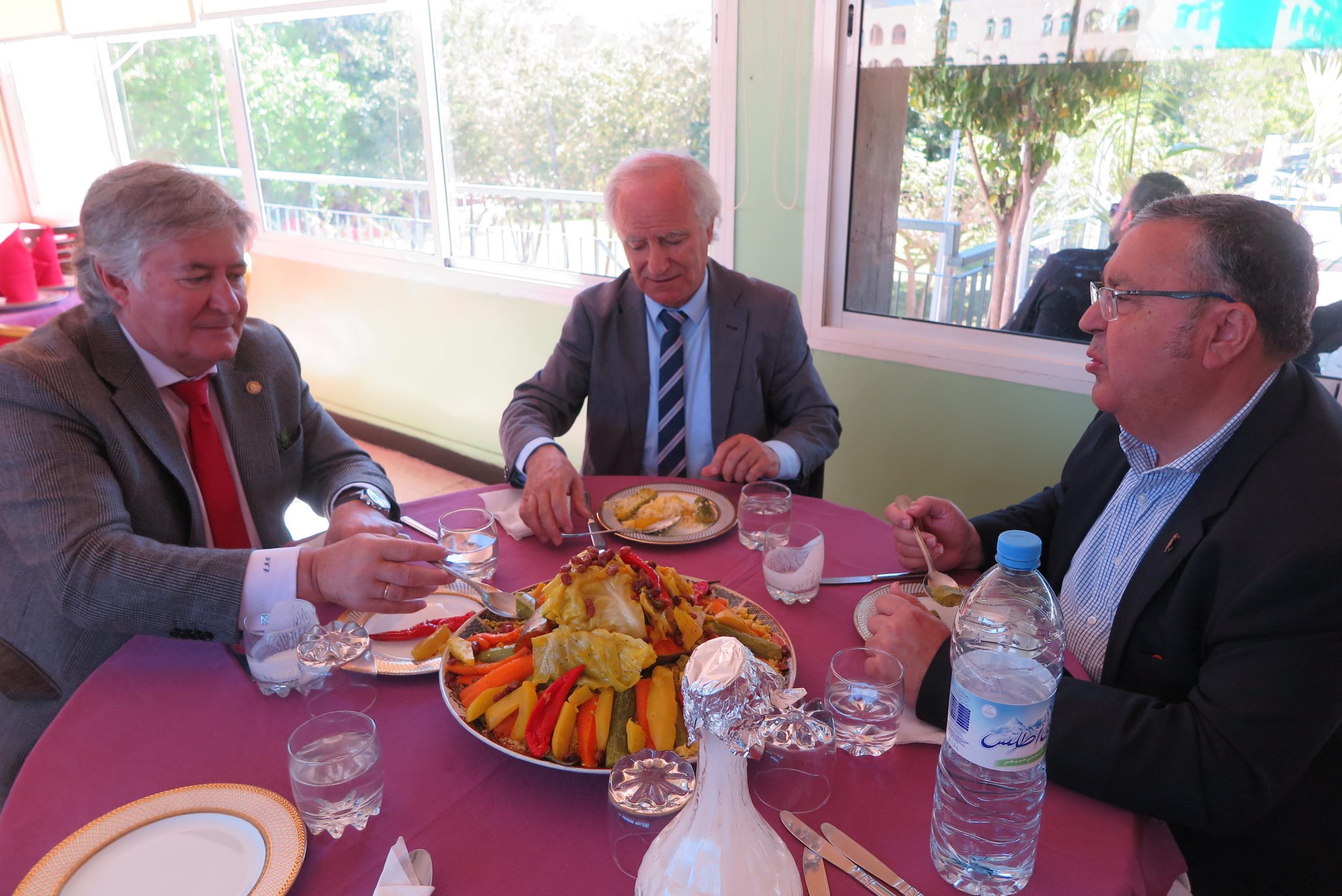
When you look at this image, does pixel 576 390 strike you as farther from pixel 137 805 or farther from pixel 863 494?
pixel 137 805

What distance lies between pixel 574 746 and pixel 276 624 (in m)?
0.47

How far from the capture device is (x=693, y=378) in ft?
7.80

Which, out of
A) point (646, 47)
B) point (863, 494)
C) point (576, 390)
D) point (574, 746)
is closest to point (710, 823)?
point (574, 746)

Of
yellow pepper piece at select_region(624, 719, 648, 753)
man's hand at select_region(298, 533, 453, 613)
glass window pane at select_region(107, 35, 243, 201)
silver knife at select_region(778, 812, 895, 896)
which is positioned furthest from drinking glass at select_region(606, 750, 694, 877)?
glass window pane at select_region(107, 35, 243, 201)

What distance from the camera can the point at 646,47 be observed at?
11.1 feet

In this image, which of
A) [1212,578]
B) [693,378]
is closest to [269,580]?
[693,378]

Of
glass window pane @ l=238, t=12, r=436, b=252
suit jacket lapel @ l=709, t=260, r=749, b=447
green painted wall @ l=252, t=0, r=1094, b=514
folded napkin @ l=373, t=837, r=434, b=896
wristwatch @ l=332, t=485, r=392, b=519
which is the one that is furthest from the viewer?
glass window pane @ l=238, t=12, r=436, b=252

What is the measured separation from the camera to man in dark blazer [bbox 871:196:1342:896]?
3.33 ft

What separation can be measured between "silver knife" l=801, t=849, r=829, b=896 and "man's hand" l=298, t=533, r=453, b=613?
2.23 ft

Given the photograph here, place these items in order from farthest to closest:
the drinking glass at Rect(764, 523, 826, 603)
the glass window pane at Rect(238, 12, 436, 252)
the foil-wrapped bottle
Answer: the glass window pane at Rect(238, 12, 436, 252)
the drinking glass at Rect(764, 523, 826, 603)
the foil-wrapped bottle

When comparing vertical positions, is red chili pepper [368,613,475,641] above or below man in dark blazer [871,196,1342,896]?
below

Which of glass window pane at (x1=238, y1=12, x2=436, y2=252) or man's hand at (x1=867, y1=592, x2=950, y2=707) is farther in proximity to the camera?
glass window pane at (x1=238, y1=12, x2=436, y2=252)

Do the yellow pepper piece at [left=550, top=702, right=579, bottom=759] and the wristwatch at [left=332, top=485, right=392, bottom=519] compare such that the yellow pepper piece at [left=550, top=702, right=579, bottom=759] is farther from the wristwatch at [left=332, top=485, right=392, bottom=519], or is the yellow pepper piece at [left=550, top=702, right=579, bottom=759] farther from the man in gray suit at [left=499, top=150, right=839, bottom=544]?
the man in gray suit at [left=499, top=150, right=839, bottom=544]

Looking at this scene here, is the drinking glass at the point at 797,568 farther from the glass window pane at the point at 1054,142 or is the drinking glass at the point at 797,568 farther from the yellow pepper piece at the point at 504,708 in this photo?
the glass window pane at the point at 1054,142
